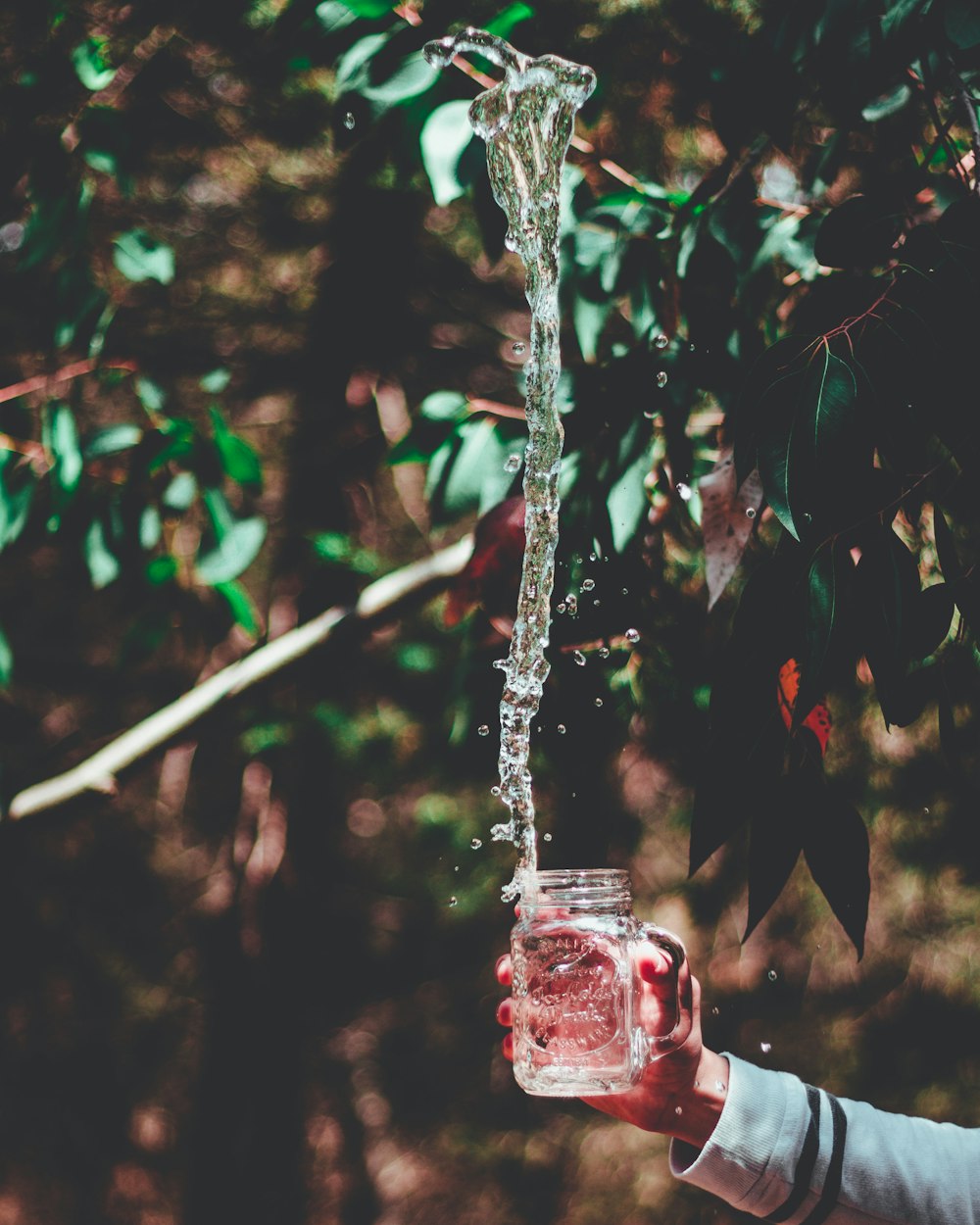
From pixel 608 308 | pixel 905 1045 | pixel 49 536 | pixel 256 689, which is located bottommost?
pixel 905 1045

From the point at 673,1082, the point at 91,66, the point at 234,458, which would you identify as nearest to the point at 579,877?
the point at 673,1082

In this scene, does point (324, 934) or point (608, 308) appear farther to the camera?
point (324, 934)

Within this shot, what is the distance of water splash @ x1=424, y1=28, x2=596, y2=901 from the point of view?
0.77 m

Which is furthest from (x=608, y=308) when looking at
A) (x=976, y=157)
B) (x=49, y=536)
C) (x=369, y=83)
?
(x=49, y=536)

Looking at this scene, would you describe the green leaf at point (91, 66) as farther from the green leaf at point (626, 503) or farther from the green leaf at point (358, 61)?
the green leaf at point (626, 503)

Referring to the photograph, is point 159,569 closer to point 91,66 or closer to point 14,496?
point 14,496

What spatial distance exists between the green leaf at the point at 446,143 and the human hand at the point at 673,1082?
51 cm

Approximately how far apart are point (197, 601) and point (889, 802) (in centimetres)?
100

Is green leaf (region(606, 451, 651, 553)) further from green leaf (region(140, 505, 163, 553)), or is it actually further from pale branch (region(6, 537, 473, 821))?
green leaf (region(140, 505, 163, 553))

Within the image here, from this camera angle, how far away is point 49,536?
3.60 feet

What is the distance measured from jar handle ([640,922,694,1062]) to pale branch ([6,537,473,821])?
1.58 feet

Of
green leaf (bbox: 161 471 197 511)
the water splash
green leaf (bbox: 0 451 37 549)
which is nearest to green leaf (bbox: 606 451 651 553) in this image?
the water splash

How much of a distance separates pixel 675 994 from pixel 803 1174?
185 millimetres

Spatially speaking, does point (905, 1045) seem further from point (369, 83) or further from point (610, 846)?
point (369, 83)
